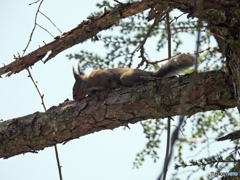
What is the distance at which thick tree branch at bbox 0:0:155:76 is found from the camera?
3611 mm

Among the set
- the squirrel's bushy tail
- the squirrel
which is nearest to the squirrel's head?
the squirrel

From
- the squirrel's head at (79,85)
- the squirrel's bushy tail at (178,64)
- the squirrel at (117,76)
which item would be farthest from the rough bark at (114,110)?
the squirrel's head at (79,85)

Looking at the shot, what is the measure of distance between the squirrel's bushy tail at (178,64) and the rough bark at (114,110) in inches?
34.3

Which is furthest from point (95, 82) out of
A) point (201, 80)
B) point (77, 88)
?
point (201, 80)

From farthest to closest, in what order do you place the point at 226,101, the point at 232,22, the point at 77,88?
the point at 77,88
the point at 226,101
the point at 232,22

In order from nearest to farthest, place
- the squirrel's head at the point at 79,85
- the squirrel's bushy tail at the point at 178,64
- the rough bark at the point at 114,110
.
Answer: the rough bark at the point at 114,110, the squirrel's bushy tail at the point at 178,64, the squirrel's head at the point at 79,85

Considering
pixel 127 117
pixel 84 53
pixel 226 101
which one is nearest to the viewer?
pixel 226 101

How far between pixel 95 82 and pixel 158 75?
945 mm

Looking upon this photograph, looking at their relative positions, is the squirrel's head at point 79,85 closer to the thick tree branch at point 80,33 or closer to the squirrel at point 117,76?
the squirrel at point 117,76

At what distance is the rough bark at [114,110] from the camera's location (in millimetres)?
2893

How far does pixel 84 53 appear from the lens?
5.00 metres

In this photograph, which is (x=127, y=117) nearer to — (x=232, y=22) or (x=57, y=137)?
(x=57, y=137)

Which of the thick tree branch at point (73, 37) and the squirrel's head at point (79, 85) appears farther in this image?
the squirrel's head at point (79, 85)

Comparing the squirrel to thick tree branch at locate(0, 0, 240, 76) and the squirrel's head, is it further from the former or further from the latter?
thick tree branch at locate(0, 0, 240, 76)
